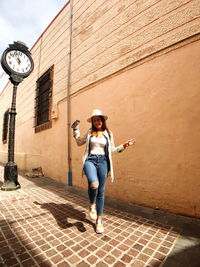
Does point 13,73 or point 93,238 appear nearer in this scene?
point 93,238

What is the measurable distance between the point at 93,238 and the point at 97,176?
2.56ft

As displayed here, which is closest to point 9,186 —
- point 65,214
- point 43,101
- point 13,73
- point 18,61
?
point 65,214

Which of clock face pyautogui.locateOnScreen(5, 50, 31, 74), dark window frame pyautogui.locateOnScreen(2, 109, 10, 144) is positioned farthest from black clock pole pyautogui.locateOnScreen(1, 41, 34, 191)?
dark window frame pyautogui.locateOnScreen(2, 109, 10, 144)

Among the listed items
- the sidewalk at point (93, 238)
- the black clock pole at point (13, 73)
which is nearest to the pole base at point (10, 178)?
the black clock pole at point (13, 73)

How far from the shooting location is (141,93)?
3.09m

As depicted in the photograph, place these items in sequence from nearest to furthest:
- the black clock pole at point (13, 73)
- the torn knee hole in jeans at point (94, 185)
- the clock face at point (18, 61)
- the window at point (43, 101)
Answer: the torn knee hole in jeans at point (94, 185) → the black clock pole at point (13, 73) → the clock face at point (18, 61) → the window at point (43, 101)

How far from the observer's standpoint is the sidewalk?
4.91ft

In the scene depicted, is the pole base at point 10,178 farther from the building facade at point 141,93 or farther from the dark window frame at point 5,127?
the dark window frame at point 5,127

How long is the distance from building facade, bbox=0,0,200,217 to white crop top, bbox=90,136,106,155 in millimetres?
1143

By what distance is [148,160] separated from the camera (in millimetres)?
2865

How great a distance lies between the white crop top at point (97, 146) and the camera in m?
2.14

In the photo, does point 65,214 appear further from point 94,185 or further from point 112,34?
point 112,34

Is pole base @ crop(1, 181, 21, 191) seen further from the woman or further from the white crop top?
the white crop top

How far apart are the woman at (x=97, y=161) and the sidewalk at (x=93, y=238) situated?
1.06 ft
